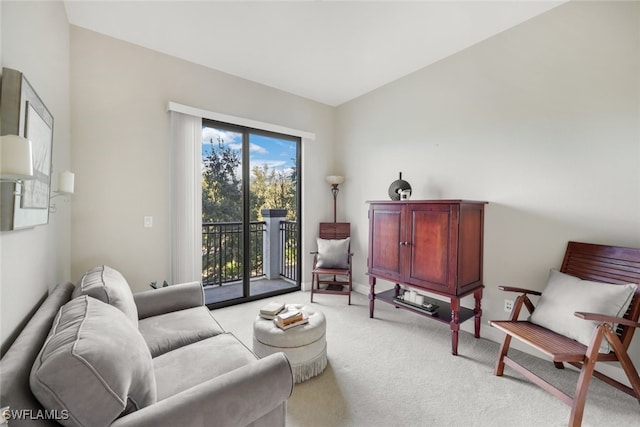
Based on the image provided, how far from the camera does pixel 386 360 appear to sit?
215 cm

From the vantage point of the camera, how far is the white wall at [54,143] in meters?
1.13

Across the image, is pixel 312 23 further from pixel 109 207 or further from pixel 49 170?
pixel 109 207

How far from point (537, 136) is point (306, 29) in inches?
87.8

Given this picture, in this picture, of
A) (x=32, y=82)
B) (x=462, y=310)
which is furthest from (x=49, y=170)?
(x=462, y=310)

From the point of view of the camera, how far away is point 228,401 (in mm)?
992

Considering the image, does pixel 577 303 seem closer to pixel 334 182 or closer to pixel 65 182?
pixel 334 182

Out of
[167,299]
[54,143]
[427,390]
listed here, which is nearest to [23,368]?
[167,299]

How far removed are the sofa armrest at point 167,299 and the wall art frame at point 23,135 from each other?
82 centimetres

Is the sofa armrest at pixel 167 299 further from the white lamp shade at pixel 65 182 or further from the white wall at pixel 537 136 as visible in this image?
the white wall at pixel 537 136

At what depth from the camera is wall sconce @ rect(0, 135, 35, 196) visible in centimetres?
89

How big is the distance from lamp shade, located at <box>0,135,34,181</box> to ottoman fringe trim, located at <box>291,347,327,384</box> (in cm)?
175

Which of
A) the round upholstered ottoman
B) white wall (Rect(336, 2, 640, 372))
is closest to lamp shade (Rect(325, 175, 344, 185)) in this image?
white wall (Rect(336, 2, 640, 372))

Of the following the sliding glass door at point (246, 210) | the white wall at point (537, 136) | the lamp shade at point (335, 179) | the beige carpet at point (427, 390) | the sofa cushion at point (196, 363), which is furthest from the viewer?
the lamp shade at point (335, 179)

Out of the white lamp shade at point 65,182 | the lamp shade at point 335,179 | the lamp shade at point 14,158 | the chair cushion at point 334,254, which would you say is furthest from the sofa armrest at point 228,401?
the lamp shade at point 335,179
